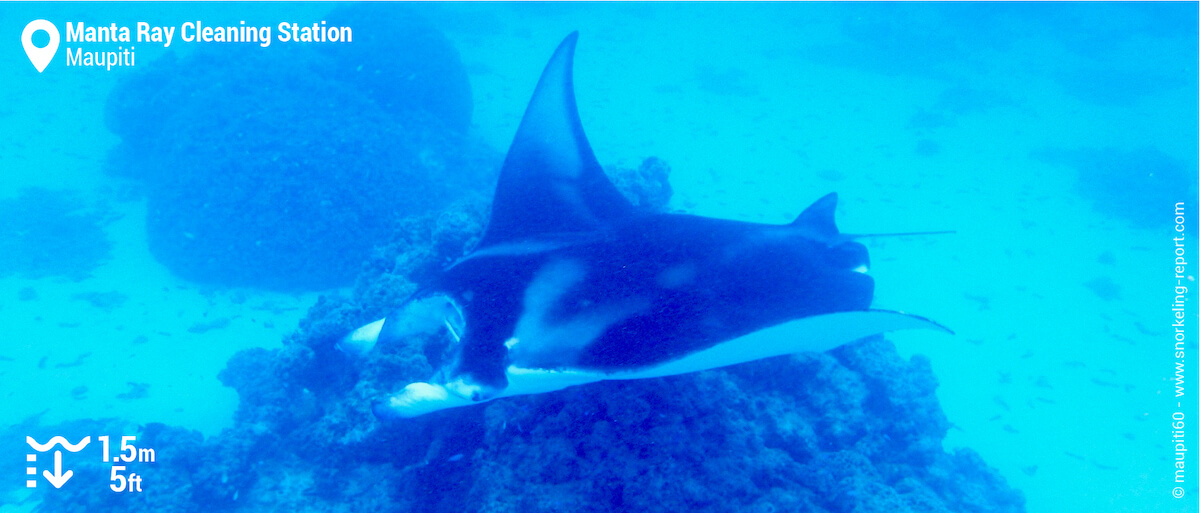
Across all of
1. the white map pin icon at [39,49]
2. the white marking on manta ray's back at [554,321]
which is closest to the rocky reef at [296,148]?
the white map pin icon at [39,49]

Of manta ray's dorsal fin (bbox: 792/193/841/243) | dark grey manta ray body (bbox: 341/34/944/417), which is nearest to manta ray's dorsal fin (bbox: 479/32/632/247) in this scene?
dark grey manta ray body (bbox: 341/34/944/417)

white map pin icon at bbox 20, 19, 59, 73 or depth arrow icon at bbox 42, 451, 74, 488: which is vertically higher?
white map pin icon at bbox 20, 19, 59, 73

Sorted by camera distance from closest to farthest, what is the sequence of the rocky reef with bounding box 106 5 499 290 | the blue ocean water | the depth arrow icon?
the depth arrow icon, the blue ocean water, the rocky reef with bounding box 106 5 499 290

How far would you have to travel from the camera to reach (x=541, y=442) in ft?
10.2

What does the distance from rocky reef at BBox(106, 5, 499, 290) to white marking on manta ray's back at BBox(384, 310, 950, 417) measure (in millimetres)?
7591

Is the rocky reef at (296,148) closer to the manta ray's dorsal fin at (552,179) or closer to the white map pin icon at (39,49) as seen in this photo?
the white map pin icon at (39,49)

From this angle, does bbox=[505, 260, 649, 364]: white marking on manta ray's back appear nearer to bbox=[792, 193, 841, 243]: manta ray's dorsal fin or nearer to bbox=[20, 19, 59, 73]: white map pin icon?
bbox=[792, 193, 841, 243]: manta ray's dorsal fin

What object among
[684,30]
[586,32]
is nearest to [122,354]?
[586,32]

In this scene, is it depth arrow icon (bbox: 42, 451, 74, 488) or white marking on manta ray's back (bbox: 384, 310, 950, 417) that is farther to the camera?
depth arrow icon (bbox: 42, 451, 74, 488)

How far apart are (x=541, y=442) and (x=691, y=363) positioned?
3.89 feet

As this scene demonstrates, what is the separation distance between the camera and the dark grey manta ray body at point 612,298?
2.25m

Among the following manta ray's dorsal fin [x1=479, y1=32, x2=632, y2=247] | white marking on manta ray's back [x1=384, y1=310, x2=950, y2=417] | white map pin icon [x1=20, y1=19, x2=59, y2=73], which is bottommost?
white marking on manta ray's back [x1=384, y1=310, x2=950, y2=417]

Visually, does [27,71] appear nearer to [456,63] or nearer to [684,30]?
[456,63]

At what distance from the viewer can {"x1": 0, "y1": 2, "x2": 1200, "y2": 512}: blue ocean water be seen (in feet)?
23.9
